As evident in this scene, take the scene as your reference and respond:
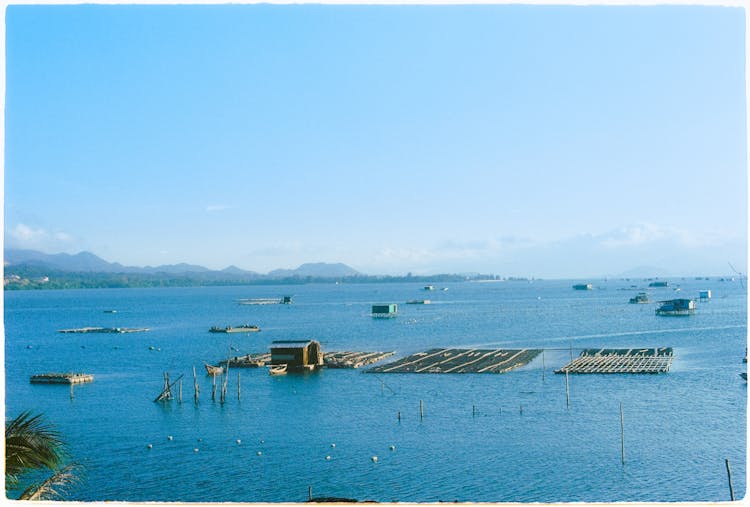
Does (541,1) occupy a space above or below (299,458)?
above

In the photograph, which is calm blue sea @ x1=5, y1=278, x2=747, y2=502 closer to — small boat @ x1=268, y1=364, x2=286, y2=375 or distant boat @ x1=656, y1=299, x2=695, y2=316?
small boat @ x1=268, y1=364, x2=286, y2=375

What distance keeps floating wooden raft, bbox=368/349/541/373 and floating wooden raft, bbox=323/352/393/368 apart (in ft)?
5.52

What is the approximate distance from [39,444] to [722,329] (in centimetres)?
6319

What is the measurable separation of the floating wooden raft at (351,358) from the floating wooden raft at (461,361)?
1.68 metres

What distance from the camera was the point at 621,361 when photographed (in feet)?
137

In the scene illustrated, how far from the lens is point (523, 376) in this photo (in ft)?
124

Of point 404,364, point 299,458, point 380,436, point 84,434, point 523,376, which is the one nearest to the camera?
point 299,458

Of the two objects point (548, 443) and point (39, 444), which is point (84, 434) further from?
point (39, 444)

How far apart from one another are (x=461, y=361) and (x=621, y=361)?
8.46 m

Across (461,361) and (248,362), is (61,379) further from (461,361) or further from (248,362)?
(461,361)

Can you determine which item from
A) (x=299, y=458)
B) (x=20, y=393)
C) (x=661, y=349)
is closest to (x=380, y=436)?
(x=299, y=458)

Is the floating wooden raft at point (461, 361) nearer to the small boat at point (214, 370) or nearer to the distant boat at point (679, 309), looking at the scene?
the small boat at point (214, 370)

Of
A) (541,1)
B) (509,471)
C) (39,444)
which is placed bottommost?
(509,471)

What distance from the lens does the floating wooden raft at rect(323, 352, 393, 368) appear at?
140ft
